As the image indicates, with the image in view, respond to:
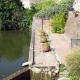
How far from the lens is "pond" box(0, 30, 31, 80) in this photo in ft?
58.5

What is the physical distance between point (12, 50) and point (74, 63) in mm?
13562

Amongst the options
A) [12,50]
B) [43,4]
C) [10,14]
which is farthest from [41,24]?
[10,14]

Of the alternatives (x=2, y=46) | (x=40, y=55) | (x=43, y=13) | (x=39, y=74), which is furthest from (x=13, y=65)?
(x=43, y=13)

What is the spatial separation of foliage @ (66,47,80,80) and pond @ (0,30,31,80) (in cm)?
572

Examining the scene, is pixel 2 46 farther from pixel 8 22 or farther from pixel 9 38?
pixel 8 22

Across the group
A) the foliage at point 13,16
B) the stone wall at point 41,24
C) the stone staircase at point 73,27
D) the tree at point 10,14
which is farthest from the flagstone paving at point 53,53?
the tree at point 10,14

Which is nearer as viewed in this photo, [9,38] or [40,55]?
Result: [40,55]

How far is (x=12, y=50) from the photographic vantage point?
24.0m

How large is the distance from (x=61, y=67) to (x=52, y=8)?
13.9 meters

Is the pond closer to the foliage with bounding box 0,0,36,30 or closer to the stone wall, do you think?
the foliage with bounding box 0,0,36,30

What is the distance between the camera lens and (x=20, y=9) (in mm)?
35125

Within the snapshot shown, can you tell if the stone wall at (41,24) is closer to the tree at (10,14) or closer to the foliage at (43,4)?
the foliage at (43,4)

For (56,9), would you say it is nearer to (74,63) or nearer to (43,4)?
(43,4)

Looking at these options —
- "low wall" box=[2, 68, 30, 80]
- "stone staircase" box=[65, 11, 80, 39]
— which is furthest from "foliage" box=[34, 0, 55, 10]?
"low wall" box=[2, 68, 30, 80]
